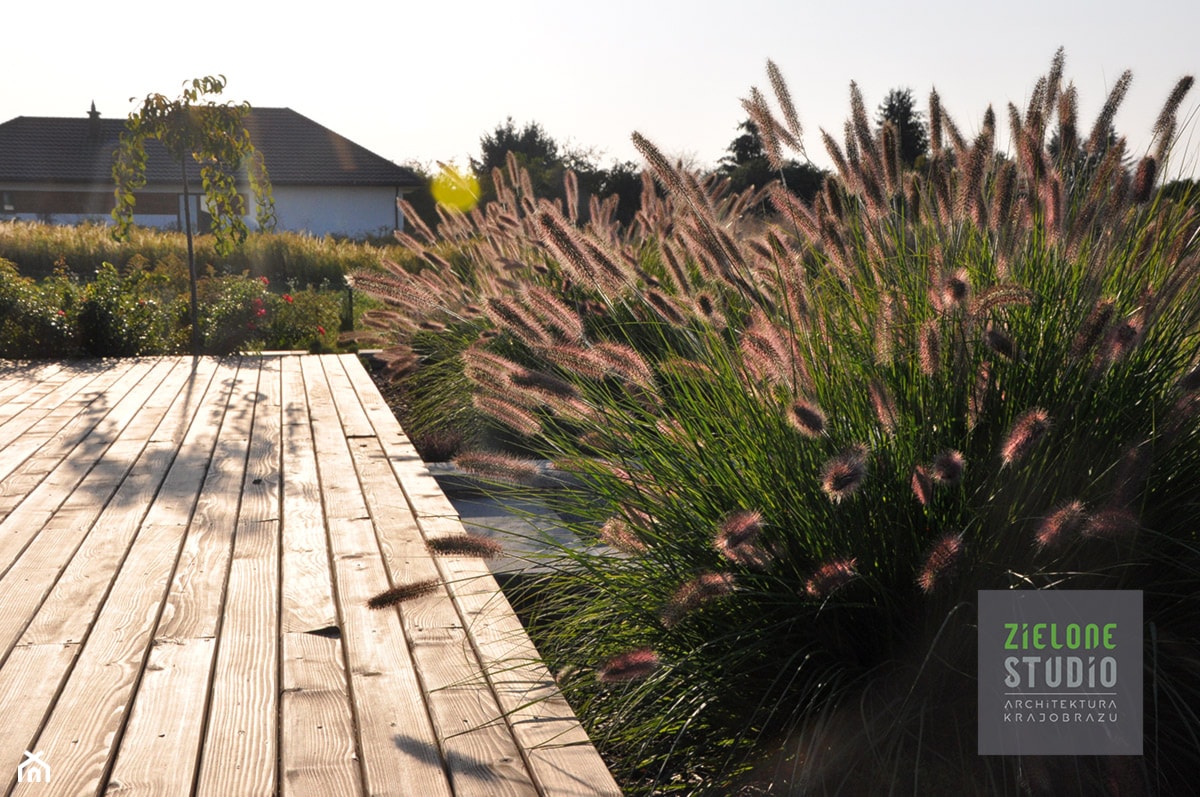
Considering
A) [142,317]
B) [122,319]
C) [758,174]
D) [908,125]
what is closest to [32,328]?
[122,319]

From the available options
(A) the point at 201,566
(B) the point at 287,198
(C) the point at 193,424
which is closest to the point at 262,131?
(B) the point at 287,198

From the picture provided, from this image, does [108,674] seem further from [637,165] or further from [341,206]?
[341,206]

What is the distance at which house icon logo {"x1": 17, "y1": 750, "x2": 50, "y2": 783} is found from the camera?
5.14ft

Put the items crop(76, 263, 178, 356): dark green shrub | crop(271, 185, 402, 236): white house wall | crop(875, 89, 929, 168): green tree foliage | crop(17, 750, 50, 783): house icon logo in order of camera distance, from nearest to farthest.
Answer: crop(17, 750, 50, 783): house icon logo
crop(875, 89, 929, 168): green tree foliage
crop(76, 263, 178, 356): dark green shrub
crop(271, 185, 402, 236): white house wall

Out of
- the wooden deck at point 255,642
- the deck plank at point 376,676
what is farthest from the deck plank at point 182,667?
the deck plank at point 376,676

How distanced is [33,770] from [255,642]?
56 cm

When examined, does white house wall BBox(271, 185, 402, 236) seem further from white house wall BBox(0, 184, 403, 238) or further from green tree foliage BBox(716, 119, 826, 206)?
green tree foliage BBox(716, 119, 826, 206)

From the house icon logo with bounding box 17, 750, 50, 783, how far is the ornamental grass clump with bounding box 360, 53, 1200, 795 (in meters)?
0.85

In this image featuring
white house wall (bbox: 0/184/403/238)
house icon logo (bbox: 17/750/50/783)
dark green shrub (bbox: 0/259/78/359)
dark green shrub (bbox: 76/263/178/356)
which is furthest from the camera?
white house wall (bbox: 0/184/403/238)

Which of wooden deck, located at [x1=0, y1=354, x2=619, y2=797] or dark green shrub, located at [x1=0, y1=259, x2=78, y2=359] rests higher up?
dark green shrub, located at [x1=0, y1=259, x2=78, y2=359]

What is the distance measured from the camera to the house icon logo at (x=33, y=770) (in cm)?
157

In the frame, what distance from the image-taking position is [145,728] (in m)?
1.74

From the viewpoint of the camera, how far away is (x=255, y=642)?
2119mm

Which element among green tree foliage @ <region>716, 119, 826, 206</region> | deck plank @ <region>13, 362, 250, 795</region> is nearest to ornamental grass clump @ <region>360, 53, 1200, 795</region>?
deck plank @ <region>13, 362, 250, 795</region>
